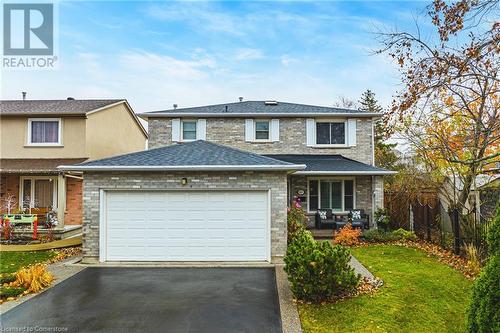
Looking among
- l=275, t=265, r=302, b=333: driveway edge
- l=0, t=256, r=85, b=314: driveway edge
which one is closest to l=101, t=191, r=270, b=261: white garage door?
l=0, t=256, r=85, b=314: driveway edge

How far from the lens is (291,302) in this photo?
7191 mm

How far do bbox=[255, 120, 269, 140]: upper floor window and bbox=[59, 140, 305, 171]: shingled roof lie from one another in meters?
A: 6.64

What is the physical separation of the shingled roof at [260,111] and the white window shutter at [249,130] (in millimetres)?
519

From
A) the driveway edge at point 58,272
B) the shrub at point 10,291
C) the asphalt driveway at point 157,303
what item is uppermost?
the shrub at point 10,291

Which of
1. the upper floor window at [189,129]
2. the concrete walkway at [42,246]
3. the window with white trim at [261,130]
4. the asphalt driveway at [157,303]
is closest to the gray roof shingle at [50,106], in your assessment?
the upper floor window at [189,129]

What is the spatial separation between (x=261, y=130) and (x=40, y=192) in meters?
11.8

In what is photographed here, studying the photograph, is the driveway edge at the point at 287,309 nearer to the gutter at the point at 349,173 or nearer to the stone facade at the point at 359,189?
the gutter at the point at 349,173

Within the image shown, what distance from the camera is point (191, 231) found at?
35.4 feet

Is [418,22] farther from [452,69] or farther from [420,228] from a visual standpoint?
[420,228]

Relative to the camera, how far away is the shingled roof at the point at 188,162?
10531 millimetres

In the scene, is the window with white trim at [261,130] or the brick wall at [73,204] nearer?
the brick wall at [73,204]

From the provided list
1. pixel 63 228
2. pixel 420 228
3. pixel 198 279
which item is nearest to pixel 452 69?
pixel 198 279

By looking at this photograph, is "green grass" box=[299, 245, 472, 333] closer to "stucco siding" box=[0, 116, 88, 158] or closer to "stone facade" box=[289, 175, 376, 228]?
"stone facade" box=[289, 175, 376, 228]

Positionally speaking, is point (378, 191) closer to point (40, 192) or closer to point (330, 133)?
point (330, 133)
